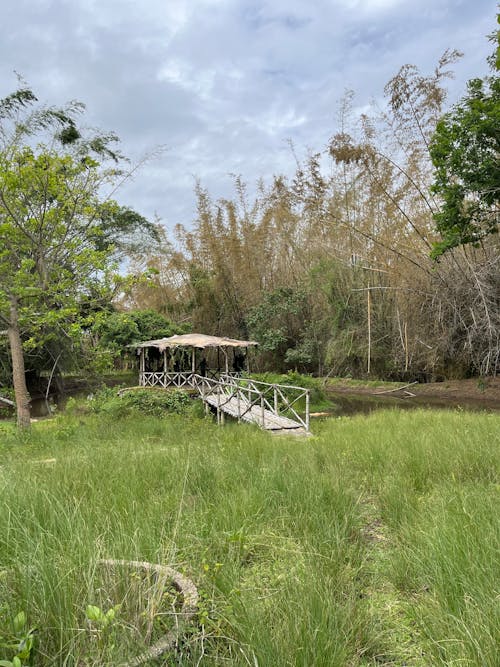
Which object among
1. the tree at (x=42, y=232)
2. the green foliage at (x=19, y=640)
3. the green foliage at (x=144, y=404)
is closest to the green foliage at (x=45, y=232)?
the tree at (x=42, y=232)

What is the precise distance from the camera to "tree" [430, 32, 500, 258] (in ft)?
31.8

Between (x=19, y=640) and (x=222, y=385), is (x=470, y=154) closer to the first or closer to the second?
(x=222, y=385)

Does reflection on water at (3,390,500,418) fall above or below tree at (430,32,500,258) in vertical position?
below

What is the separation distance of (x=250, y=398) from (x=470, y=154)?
7.76 metres

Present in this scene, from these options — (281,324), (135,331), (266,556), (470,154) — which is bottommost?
(266,556)

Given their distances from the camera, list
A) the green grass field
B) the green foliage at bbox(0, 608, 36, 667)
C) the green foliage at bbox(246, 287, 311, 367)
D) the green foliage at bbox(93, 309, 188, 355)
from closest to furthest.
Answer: the green foliage at bbox(0, 608, 36, 667) → the green grass field → the green foliage at bbox(93, 309, 188, 355) → the green foliage at bbox(246, 287, 311, 367)

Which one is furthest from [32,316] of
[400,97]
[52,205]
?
[400,97]

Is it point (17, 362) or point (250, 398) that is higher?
point (17, 362)

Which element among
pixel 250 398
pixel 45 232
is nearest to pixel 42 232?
pixel 45 232

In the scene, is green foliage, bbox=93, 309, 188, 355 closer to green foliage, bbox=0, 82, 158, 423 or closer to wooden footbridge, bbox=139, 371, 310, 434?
wooden footbridge, bbox=139, 371, 310, 434

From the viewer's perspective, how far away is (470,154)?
10109 mm

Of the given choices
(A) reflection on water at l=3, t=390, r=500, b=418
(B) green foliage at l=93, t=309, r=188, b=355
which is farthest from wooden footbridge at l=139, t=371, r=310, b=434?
(B) green foliage at l=93, t=309, r=188, b=355

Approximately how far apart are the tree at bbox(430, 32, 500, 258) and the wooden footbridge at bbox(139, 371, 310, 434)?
608 cm

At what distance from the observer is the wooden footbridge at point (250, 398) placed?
8688mm
